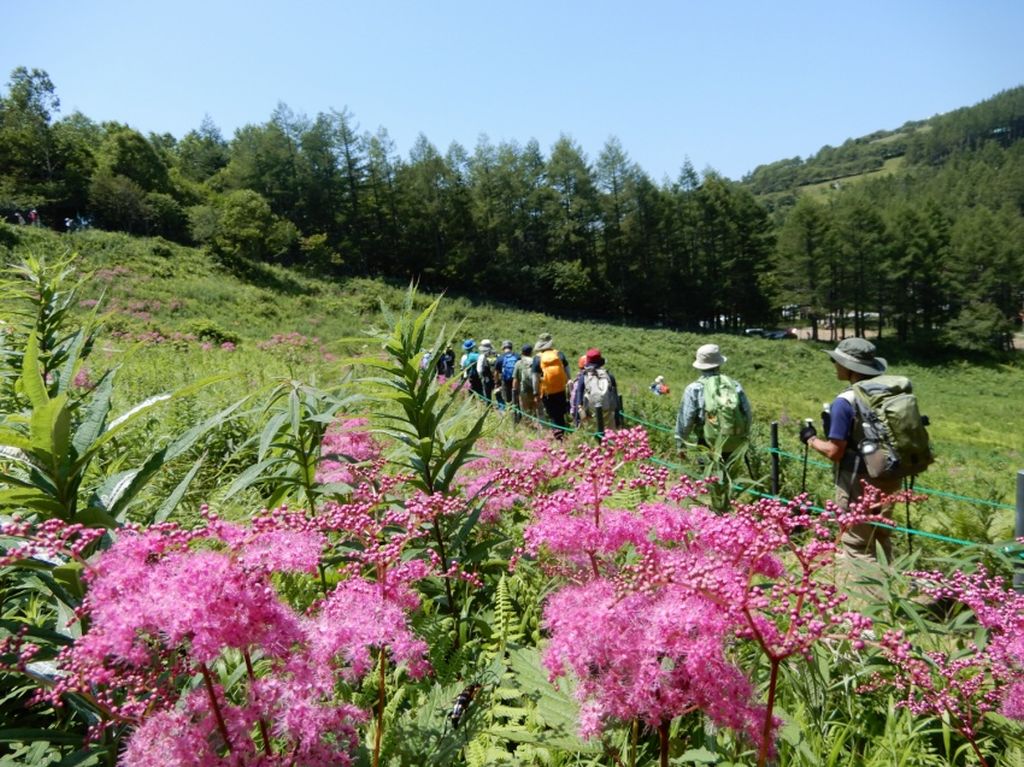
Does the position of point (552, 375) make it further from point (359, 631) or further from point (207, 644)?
point (207, 644)

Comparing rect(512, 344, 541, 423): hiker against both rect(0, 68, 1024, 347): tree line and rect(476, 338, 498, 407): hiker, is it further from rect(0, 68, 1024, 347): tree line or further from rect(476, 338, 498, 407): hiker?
rect(0, 68, 1024, 347): tree line

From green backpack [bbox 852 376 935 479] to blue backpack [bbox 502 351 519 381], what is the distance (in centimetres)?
910

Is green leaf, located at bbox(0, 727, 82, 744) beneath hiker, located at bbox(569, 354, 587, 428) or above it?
above

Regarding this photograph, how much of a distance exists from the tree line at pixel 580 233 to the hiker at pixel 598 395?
5423 centimetres

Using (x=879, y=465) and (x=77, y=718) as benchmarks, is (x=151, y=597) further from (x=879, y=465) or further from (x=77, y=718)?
(x=879, y=465)

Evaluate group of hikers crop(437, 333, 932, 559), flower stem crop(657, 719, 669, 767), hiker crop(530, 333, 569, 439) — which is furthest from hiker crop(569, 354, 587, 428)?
flower stem crop(657, 719, 669, 767)

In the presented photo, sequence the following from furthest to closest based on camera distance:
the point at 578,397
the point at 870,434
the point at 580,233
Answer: the point at 580,233
the point at 578,397
the point at 870,434

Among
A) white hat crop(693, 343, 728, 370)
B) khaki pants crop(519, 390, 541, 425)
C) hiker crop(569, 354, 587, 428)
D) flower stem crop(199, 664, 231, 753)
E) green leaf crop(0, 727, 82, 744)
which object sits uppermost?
flower stem crop(199, 664, 231, 753)

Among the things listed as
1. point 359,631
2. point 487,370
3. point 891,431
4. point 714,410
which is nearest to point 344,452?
point 359,631

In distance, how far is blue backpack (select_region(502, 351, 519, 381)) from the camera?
1362cm

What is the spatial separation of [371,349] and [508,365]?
702cm

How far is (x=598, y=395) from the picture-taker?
31.0ft

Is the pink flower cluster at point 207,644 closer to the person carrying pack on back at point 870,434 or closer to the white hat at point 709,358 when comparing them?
the person carrying pack on back at point 870,434

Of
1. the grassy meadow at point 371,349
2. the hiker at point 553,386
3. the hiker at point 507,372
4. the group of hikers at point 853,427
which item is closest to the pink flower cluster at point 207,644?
the group of hikers at point 853,427
